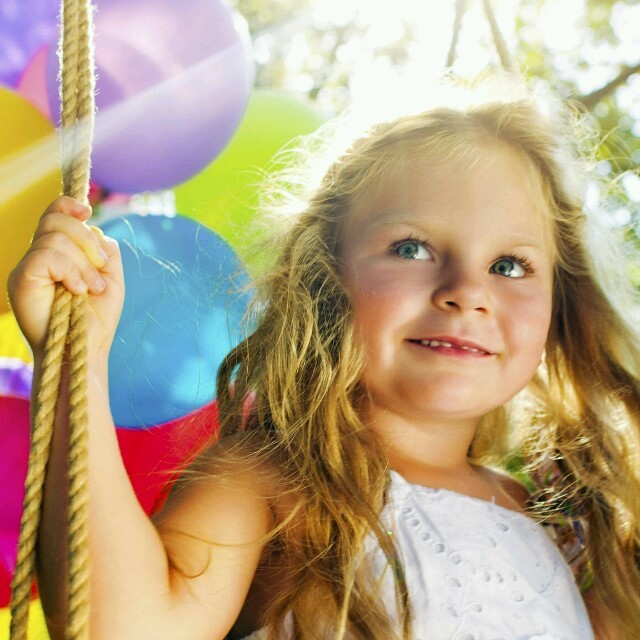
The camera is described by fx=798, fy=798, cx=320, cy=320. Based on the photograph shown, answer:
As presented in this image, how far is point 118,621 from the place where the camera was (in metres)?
0.77

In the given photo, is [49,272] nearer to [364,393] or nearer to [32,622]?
[364,393]

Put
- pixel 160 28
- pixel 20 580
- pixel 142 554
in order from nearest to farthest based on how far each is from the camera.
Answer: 1. pixel 20 580
2. pixel 142 554
3. pixel 160 28

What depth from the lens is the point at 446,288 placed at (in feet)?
3.65

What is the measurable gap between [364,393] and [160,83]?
82 centimetres

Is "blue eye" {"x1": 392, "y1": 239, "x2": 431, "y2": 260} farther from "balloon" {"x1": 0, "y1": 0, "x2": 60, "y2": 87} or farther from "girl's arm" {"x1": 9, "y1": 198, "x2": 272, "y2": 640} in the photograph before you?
"balloon" {"x1": 0, "y1": 0, "x2": 60, "y2": 87}

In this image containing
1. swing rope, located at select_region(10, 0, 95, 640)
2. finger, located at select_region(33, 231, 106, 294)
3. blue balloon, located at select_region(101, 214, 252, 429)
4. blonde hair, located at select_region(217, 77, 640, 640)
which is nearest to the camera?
swing rope, located at select_region(10, 0, 95, 640)

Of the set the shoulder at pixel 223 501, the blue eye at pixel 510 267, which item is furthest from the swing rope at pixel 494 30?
the shoulder at pixel 223 501

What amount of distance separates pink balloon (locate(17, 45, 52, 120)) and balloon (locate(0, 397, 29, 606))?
0.64 m

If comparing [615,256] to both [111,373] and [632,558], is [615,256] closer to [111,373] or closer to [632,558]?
[632,558]

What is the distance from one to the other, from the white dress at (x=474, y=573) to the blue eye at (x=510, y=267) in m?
0.34

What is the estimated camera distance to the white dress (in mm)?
1026

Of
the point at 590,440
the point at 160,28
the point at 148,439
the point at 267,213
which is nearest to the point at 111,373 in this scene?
the point at 148,439

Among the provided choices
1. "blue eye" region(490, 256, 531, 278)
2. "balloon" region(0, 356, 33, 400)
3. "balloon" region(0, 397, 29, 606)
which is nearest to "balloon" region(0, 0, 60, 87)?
"balloon" region(0, 356, 33, 400)

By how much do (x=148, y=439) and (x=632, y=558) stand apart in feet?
2.81
